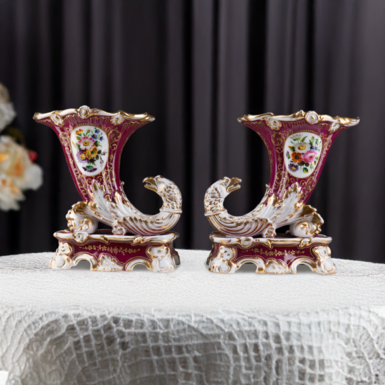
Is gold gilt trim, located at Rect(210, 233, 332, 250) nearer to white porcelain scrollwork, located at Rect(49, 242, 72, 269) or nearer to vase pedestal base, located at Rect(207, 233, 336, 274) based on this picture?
vase pedestal base, located at Rect(207, 233, 336, 274)

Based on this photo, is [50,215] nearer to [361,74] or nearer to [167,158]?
[167,158]

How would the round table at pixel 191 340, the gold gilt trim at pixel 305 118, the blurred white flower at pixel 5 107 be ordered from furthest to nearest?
the blurred white flower at pixel 5 107 < the gold gilt trim at pixel 305 118 < the round table at pixel 191 340

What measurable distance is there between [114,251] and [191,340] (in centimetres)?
39

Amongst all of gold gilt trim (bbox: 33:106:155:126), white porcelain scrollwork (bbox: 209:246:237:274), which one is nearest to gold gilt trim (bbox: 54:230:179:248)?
white porcelain scrollwork (bbox: 209:246:237:274)

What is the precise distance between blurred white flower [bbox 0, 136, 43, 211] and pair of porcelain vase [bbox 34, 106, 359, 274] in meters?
0.58

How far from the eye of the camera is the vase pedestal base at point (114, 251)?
88cm

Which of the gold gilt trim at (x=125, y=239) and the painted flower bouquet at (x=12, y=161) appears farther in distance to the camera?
the painted flower bouquet at (x=12, y=161)

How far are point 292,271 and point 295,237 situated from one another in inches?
2.9

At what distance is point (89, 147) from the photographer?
900 mm

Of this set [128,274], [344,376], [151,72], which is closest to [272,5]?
[151,72]

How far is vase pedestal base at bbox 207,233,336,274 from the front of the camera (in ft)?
2.82

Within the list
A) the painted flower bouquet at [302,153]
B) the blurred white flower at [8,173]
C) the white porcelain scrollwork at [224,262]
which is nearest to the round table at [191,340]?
the white porcelain scrollwork at [224,262]

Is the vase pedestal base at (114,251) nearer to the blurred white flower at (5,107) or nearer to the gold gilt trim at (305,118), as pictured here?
the gold gilt trim at (305,118)

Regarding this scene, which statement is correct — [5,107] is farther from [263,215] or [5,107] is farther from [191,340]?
[191,340]
